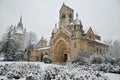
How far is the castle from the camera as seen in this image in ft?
36.2

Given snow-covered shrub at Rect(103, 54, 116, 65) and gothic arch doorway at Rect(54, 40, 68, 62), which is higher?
gothic arch doorway at Rect(54, 40, 68, 62)

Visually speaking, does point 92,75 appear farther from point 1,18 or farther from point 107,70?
point 1,18

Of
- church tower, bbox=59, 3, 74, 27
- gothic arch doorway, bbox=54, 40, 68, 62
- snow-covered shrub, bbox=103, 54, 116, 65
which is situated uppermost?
church tower, bbox=59, 3, 74, 27

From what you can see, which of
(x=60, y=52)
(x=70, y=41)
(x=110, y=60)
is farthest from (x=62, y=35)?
(x=110, y=60)

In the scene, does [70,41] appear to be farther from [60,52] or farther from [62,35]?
[60,52]

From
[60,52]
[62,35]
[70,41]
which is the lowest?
[60,52]

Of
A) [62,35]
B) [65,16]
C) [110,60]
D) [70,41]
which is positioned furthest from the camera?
[65,16]

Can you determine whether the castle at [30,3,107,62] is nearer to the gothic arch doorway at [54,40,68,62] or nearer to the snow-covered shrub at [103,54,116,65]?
the gothic arch doorway at [54,40,68,62]

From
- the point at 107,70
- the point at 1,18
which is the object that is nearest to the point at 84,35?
the point at 107,70

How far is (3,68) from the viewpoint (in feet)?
17.1

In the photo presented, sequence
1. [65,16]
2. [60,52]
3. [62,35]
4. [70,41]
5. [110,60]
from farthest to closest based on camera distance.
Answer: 1. [65,16]
2. [60,52]
3. [62,35]
4. [70,41]
5. [110,60]

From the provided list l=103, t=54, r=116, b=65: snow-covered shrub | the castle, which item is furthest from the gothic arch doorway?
l=103, t=54, r=116, b=65: snow-covered shrub

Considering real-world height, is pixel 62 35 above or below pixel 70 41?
above

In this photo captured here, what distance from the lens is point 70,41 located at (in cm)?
1142
